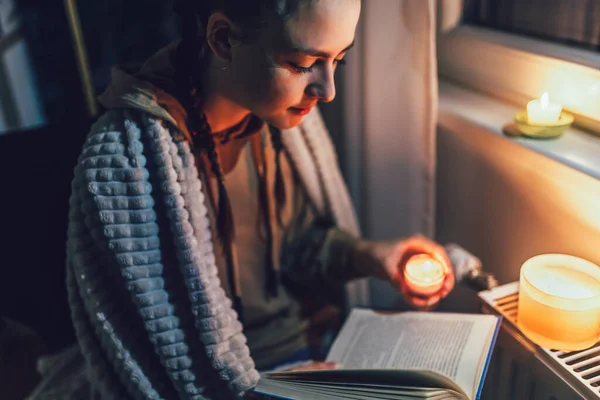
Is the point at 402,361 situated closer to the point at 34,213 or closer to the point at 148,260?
the point at 148,260

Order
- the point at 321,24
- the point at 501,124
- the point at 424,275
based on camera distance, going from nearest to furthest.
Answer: the point at 321,24, the point at 424,275, the point at 501,124

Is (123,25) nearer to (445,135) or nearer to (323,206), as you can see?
(323,206)

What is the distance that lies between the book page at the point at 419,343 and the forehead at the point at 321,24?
458mm

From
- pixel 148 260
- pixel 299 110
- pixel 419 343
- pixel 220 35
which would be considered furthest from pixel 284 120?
pixel 419 343

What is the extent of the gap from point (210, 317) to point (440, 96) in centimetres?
67

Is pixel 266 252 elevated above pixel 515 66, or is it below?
below

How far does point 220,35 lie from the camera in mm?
817

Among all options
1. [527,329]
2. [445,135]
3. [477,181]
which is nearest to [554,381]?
[527,329]

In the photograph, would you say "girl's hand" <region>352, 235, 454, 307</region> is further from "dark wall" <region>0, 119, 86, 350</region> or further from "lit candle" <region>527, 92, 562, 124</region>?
"dark wall" <region>0, 119, 86, 350</region>

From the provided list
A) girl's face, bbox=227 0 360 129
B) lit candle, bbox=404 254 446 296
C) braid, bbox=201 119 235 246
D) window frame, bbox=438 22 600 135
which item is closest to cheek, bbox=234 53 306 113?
girl's face, bbox=227 0 360 129

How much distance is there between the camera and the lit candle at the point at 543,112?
0.98 metres

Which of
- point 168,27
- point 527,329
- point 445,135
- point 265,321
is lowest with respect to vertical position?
point 265,321

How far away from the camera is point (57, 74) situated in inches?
52.2

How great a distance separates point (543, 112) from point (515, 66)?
153 mm
